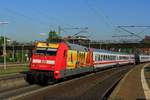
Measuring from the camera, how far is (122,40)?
118m

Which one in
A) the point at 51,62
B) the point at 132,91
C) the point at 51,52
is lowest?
the point at 132,91

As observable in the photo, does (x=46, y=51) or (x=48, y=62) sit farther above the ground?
(x=46, y=51)

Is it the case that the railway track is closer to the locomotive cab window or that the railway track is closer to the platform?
the platform

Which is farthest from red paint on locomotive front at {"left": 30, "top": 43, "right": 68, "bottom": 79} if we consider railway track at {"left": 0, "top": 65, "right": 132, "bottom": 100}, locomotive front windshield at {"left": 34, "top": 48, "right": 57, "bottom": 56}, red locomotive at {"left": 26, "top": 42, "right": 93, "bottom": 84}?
railway track at {"left": 0, "top": 65, "right": 132, "bottom": 100}

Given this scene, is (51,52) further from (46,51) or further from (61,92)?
(61,92)

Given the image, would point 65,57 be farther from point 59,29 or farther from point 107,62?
point 59,29

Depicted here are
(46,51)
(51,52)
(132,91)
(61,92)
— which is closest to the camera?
(61,92)

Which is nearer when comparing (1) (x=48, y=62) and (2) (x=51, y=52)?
(1) (x=48, y=62)

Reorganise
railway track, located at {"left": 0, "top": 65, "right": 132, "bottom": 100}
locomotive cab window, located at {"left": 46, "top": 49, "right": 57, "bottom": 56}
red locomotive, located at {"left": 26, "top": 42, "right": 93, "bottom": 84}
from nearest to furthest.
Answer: railway track, located at {"left": 0, "top": 65, "right": 132, "bottom": 100} → red locomotive, located at {"left": 26, "top": 42, "right": 93, "bottom": 84} → locomotive cab window, located at {"left": 46, "top": 49, "right": 57, "bottom": 56}

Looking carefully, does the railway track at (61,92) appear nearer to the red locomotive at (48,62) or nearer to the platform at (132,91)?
the platform at (132,91)

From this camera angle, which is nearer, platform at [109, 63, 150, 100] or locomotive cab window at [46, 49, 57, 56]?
platform at [109, 63, 150, 100]

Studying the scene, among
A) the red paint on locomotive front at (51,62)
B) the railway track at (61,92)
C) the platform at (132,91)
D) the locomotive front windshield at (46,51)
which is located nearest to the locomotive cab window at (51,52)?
the locomotive front windshield at (46,51)

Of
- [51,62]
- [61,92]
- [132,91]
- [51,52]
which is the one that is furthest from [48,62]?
[132,91]

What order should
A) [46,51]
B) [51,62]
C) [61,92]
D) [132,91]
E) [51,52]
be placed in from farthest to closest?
[46,51], [51,52], [51,62], [132,91], [61,92]
